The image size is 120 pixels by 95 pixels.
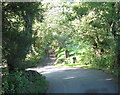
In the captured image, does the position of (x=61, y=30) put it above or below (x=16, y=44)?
above

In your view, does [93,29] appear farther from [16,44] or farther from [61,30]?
[16,44]

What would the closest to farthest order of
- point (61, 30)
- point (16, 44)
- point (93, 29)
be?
point (16, 44) < point (93, 29) < point (61, 30)

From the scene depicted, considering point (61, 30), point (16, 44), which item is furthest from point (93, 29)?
point (16, 44)

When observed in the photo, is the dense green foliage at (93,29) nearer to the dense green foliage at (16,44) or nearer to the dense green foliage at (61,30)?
the dense green foliage at (61,30)

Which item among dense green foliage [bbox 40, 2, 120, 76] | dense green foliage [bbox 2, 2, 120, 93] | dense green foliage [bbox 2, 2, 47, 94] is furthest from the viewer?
dense green foliage [bbox 40, 2, 120, 76]

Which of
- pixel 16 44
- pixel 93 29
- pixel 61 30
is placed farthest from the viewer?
pixel 61 30

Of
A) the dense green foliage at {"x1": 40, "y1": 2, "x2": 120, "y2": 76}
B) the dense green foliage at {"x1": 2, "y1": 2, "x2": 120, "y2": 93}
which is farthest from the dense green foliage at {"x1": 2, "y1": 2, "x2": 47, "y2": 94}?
the dense green foliage at {"x1": 40, "y1": 2, "x2": 120, "y2": 76}

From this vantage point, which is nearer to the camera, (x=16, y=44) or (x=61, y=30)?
(x=16, y=44)

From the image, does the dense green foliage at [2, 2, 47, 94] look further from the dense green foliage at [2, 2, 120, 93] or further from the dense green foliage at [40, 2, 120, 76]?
the dense green foliage at [40, 2, 120, 76]

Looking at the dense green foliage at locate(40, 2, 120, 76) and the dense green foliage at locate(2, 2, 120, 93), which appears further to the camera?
the dense green foliage at locate(40, 2, 120, 76)

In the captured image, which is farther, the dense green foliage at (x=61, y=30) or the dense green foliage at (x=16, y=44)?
the dense green foliage at (x=61, y=30)

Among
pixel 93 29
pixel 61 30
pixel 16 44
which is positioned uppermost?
pixel 61 30

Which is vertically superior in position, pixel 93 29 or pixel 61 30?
pixel 61 30

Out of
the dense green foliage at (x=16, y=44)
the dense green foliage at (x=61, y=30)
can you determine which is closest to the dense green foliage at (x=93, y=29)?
the dense green foliage at (x=61, y=30)
